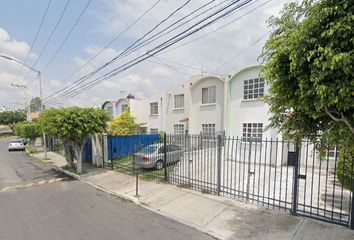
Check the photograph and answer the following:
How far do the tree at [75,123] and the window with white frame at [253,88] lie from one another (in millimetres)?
9291

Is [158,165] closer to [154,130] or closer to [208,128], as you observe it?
[208,128]

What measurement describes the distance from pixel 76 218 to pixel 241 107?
1205 centimetres

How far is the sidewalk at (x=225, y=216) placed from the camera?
4734mm

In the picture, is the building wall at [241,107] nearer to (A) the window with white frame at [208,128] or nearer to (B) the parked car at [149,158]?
(A) the window with white frame at [208,128]

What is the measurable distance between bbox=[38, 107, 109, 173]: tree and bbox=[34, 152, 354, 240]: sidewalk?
4.22 metres

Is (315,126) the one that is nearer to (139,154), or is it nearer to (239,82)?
(139,154)

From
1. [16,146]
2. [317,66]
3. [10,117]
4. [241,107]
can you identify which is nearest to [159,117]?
[241,107]

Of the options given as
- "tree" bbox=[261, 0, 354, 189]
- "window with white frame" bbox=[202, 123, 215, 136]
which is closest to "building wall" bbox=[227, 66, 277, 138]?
"window with white frame" bbox=[202, 123, 215, 136]

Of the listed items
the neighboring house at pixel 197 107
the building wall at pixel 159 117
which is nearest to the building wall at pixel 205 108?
the neighboring house at pixel 197 107

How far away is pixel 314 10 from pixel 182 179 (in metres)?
7.20

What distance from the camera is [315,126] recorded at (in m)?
3.71

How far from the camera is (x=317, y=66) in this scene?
2.59 meters

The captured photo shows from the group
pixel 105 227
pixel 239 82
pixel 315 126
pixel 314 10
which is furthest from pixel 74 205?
pixel 239 82

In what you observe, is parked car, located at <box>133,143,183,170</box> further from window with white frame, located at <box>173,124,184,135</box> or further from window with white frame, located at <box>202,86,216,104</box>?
window with white frame, located at <box>173,124,184,135</box>
